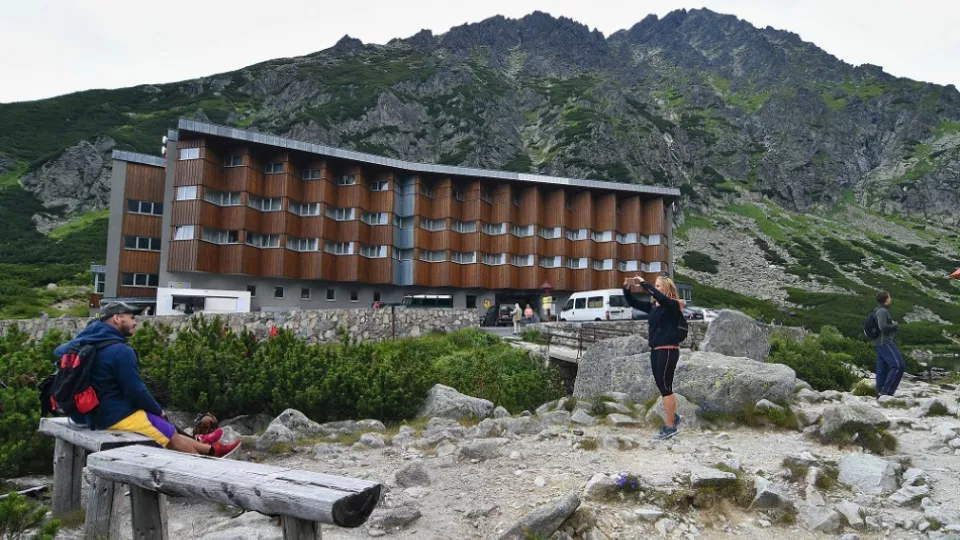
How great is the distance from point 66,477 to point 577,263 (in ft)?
152

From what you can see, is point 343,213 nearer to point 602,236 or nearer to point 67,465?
point 602,236

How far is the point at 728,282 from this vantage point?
3022 inches

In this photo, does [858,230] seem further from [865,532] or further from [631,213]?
[865,532]

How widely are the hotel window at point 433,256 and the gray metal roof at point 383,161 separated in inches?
279

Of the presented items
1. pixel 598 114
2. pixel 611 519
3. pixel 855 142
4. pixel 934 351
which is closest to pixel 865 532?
pixel 611 519

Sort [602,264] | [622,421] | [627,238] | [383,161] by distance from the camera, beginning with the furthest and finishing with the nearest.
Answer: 1. [627,238]
2. [602,264]
3. [383,161]
4. [622,421]

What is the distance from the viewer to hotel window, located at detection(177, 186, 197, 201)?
121ft

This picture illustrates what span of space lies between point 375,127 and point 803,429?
116221 mm

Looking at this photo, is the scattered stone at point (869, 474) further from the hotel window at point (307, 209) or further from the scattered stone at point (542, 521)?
the hotel window at point (307, 209)

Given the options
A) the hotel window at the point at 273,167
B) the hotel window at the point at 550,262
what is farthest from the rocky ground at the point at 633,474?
the hotel window at the point at 550,262

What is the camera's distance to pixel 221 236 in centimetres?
3847

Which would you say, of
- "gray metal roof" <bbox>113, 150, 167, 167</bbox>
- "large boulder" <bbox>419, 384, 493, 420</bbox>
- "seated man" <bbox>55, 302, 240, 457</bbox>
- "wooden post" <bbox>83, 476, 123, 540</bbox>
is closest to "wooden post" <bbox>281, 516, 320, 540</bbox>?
"wooden post" <bbox>83, 476, 123, 540</bbox>

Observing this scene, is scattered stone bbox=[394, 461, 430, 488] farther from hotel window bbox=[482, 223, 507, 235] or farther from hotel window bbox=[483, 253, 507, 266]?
hotel window bbox=[482, 223, 507, 235]

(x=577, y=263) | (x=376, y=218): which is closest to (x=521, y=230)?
(x=577, y=263)
